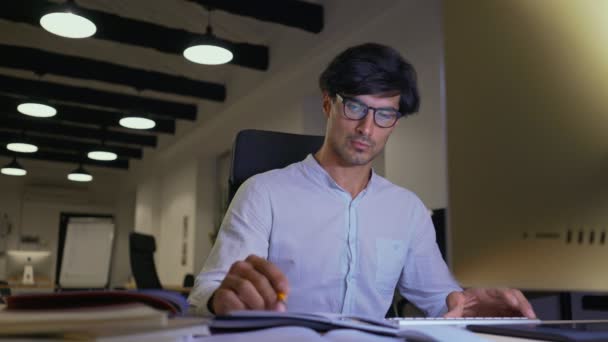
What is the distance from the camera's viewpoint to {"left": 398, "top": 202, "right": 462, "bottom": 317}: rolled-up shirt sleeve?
58.0 inches

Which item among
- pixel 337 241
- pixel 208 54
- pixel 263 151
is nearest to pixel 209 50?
pixel 208 54

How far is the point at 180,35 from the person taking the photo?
5.61 meters

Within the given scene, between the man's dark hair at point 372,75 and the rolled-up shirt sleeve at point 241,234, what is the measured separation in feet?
1.05

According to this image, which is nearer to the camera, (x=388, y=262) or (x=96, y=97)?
(x=388, y=262)

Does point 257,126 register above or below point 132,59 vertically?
below

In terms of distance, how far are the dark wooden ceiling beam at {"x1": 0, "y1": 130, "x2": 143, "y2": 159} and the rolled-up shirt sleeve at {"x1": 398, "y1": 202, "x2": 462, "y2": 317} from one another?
7.89 meters

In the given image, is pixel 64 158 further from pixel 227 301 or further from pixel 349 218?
pixel 227 301

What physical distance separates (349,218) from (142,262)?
10.3 feet

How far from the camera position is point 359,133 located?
1.49 meters

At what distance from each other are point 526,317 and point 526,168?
48 cm

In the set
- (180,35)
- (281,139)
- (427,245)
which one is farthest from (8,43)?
(427,245)

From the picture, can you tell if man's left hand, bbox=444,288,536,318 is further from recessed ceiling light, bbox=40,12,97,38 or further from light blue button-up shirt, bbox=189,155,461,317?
recessed ceiling light, bbox=40,12,97,38

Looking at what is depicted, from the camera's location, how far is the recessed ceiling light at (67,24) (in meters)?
4.04

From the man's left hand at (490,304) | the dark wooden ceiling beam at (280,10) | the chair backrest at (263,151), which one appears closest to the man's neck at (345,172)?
the chair backrest at (263,151)
